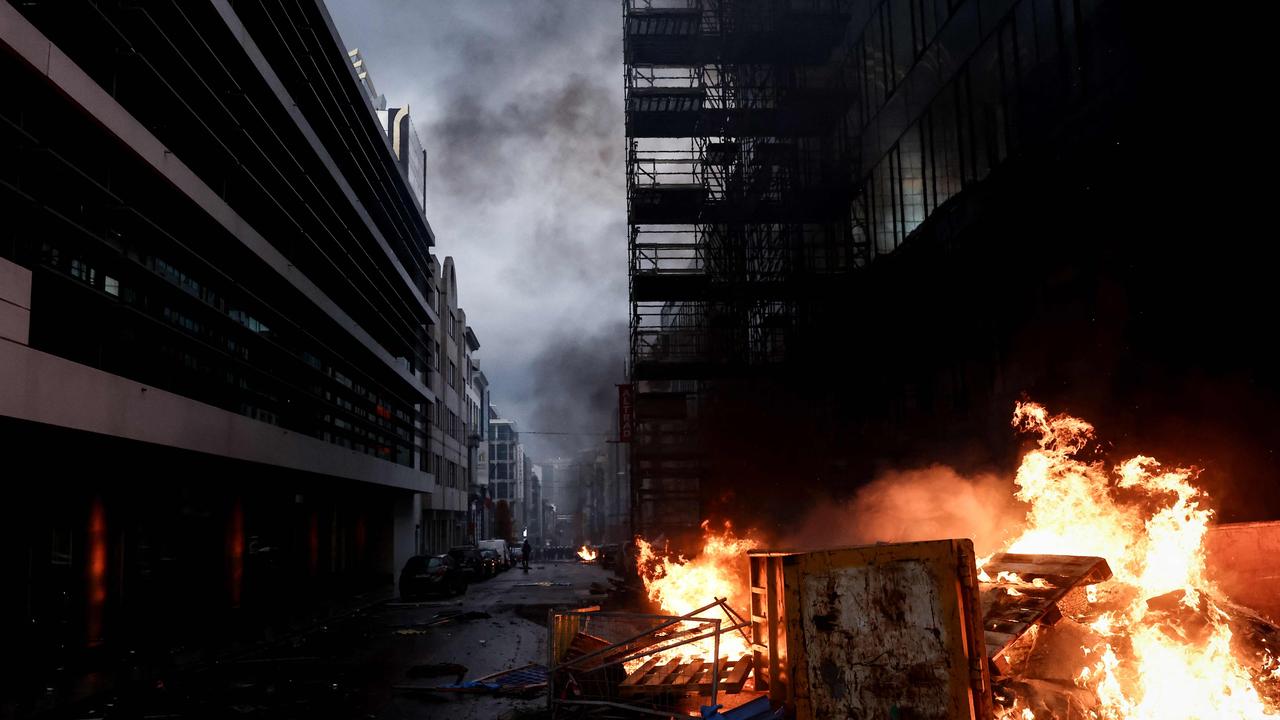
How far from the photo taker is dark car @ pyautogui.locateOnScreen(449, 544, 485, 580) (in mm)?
34200

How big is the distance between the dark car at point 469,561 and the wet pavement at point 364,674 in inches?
434

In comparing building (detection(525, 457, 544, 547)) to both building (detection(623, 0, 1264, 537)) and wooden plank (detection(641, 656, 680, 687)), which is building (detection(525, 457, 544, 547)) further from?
wooden plank (detection(641, 656, 680, 687))

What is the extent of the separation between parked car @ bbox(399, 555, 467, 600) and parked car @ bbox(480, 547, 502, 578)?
12336 mm

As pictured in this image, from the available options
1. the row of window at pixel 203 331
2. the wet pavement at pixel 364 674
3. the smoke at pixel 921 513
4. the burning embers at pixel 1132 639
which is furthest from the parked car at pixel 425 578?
the burning embers at pixel 1132 639

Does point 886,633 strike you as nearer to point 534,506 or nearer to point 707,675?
point 707,675

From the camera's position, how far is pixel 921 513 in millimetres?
18828

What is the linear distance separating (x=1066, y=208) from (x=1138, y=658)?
8333 mm

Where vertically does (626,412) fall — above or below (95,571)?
above

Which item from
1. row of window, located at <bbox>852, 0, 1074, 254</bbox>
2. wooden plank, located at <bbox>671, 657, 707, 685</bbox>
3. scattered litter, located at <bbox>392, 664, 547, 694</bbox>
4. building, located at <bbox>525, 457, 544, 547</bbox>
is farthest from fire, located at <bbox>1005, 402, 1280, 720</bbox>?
building, located at <bbox>525, 457, 544, 547</bbox>

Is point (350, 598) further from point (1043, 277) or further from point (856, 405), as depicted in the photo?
point (1043, 277)

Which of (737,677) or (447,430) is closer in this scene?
(737,677)

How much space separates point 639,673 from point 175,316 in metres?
15.4

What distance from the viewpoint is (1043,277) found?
15.2 metres

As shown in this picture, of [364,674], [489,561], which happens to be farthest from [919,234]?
[489,561]
